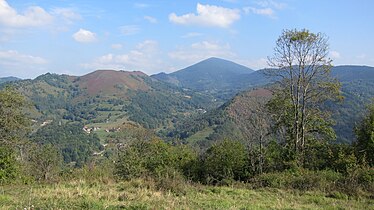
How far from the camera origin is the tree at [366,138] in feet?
59.3

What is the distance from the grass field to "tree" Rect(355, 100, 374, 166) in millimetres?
8110

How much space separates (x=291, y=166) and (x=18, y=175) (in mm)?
16801

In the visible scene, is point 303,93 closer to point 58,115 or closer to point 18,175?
point 18,175

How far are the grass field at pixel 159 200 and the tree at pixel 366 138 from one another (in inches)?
319

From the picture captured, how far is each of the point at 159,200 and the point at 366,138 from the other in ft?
48.6

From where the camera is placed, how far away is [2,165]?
796 inches

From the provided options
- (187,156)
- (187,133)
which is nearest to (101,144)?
(187,133)

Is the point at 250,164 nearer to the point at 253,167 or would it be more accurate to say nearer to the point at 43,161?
the point at 253,167

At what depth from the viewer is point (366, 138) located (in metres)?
18.8

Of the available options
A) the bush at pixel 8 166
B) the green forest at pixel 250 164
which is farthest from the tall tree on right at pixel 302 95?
the bush at pixel 8 166

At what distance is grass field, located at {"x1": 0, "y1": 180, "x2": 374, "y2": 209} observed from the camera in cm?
810

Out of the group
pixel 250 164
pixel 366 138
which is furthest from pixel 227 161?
pixel 366 138

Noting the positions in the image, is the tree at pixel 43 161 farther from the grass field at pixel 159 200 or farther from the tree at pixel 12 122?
the grass field at pixel 159 200

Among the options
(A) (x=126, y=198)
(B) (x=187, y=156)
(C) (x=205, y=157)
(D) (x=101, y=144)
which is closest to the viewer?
(A) (x=126, y=198)
